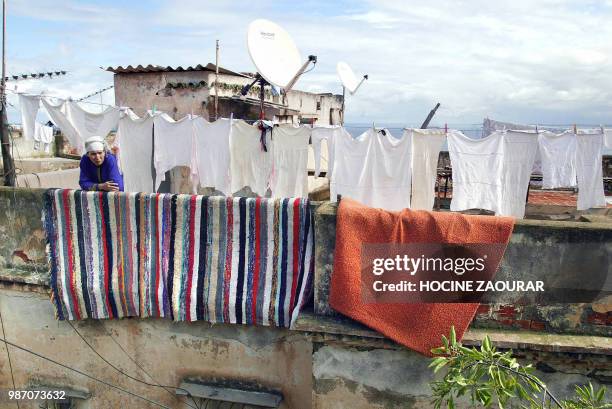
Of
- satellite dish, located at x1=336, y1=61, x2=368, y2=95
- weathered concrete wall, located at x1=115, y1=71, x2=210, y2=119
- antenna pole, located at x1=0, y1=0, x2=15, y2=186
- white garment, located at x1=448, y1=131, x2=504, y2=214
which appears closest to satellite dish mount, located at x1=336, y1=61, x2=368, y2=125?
satellite dish, located at x1=336, y1=61, x2=368, y2=95

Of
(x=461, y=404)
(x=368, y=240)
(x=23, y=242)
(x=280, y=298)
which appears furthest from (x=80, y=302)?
(x=461, y=404)

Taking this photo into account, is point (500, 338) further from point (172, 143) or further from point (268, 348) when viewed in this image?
point (172, 143)

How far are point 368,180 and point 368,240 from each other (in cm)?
428

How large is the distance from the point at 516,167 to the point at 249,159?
4.63 m

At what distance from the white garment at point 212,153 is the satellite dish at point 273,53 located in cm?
119

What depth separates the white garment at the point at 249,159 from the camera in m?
8.37

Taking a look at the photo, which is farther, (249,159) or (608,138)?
(249,159)

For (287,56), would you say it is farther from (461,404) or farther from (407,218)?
(461,404)

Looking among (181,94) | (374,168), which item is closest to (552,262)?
(374,168)

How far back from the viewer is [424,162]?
26.6ft

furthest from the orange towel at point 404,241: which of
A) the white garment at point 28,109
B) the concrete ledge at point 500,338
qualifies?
the white garment at point 28,109

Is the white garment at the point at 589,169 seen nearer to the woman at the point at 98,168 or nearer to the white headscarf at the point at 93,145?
the woman at the point at 98,168

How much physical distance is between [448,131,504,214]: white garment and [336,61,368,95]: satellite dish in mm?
6134

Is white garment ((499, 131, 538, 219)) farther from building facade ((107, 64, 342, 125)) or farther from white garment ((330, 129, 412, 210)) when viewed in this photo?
building facade ((107, 64, 342, 125))
